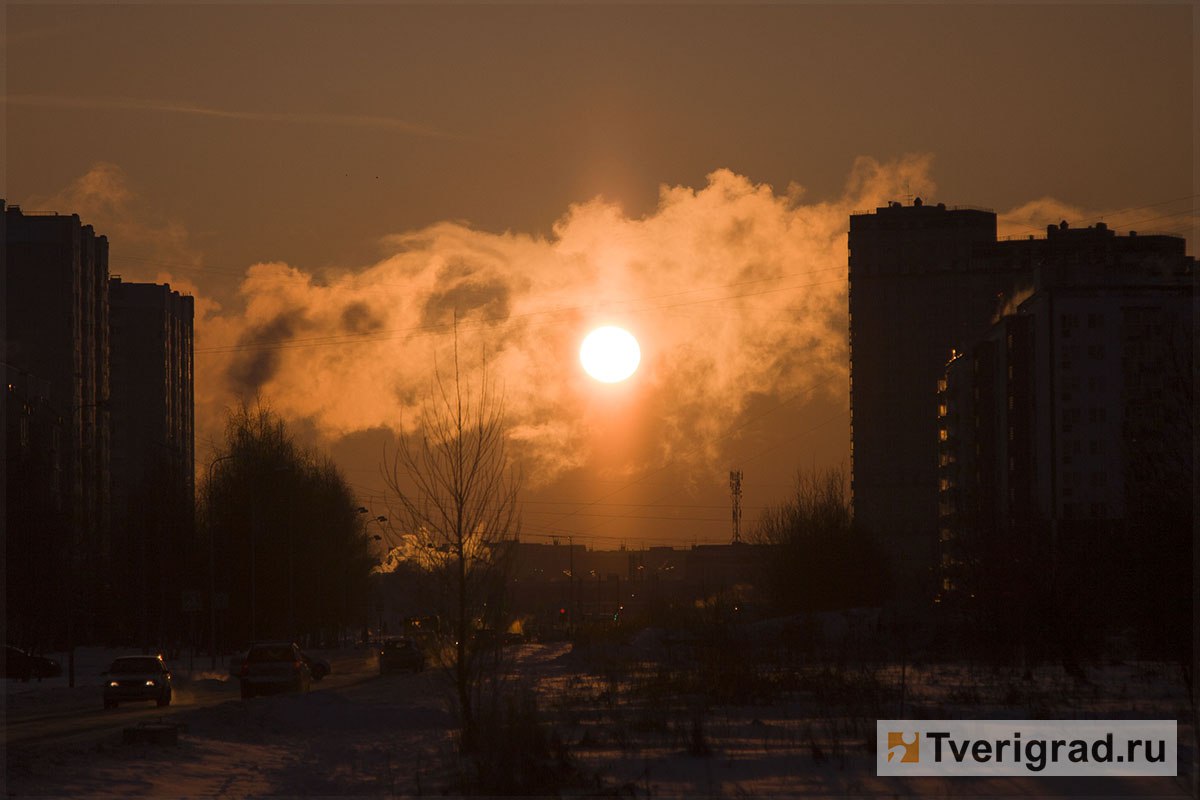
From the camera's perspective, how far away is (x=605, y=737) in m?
27.1

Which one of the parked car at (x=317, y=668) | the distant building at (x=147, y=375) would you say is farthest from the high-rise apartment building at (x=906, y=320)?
the parked car at (x=317, y=668)

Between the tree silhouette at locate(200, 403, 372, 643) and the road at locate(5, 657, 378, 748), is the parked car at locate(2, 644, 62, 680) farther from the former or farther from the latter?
the tree silhouette at locate(200, 403, 372, 643)

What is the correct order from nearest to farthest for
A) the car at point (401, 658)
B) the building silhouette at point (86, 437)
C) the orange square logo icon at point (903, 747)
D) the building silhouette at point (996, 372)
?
the orange square logo icon at point (903, 747) < the building silhouette at point (86, 437) < the car at point (401, 658) < the building silhouette at point (996, 372)

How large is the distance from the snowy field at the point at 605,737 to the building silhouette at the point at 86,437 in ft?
42.7

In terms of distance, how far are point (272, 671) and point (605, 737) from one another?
68.0ft

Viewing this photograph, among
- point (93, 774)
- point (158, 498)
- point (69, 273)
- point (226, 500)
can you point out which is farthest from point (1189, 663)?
point (69, 273)

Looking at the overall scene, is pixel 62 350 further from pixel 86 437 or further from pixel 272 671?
pixel 272 671

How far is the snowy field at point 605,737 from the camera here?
2028 cm

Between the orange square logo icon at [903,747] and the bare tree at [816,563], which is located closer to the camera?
the orange square logo icon at [903,747]

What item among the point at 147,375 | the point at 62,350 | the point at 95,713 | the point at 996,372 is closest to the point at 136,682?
the point at 95,713

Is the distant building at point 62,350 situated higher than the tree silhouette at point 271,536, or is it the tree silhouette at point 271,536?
the distant building at point 62,350

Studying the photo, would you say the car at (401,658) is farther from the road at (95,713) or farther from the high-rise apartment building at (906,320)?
the high-rise apartment building at (906,320)

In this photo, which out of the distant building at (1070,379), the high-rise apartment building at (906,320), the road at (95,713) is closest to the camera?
the road at (95,713)

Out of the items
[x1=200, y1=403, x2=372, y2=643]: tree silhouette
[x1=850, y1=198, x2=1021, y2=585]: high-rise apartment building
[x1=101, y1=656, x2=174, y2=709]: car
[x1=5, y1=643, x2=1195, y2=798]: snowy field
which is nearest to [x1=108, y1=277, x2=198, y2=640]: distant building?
[x1=200, y1=403, x2=372, y2=643]: tree silhouette
